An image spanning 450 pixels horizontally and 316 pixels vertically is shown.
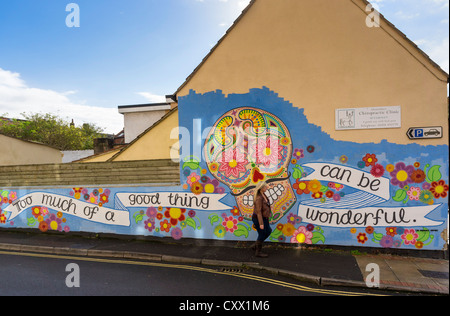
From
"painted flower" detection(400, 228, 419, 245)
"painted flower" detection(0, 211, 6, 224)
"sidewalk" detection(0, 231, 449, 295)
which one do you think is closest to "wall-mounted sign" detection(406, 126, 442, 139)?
"painted flower" detection(400, 228, 419, 245)

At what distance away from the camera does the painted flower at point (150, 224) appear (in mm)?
7812

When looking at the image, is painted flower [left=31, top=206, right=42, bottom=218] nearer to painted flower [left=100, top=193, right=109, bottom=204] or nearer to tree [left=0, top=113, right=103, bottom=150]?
painted flower [left=100, top=193, right=109, bottom=204]

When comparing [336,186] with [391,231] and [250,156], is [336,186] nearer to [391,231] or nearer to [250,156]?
[391,231]

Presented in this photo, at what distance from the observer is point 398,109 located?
6445 millimetres

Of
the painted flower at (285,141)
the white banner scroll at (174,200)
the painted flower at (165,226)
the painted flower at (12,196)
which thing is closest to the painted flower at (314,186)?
the painted flower at (285,141)

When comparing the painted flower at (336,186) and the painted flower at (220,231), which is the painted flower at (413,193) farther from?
the painted flower at (220,231)

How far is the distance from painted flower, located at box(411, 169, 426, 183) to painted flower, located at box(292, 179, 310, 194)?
7.49ft

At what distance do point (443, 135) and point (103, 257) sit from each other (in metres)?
8.00

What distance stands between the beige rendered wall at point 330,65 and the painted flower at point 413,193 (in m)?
1.05

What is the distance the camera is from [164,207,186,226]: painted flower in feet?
25.1
